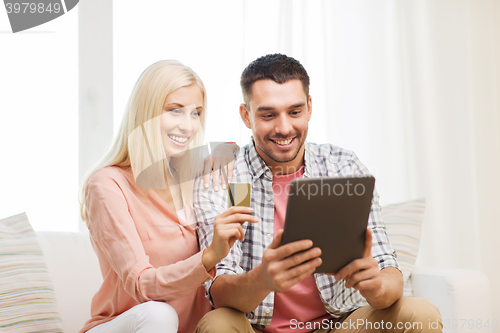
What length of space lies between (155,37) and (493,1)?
1910 millimetres

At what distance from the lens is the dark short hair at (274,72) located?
1440 mm

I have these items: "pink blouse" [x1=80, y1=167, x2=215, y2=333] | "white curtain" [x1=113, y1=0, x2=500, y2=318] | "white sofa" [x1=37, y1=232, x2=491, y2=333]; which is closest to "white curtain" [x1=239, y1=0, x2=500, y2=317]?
"white curtain" [x1=113, y1=0, x2=500, y2=318]

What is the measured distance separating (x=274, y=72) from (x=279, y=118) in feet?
0.56

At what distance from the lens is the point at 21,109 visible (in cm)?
219

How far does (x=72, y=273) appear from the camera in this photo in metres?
1.57

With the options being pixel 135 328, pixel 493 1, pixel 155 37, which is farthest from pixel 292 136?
pixel 493 1

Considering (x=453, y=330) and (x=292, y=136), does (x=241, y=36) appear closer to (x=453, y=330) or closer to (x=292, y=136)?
(x=292, y=136)

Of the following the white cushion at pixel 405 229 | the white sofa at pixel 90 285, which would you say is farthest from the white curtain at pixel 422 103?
the white sofa at pixel 90 285

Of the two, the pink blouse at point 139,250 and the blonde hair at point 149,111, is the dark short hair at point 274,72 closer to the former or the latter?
the blonde hair at point 149,111

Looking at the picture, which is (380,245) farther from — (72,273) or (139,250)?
(72,273)

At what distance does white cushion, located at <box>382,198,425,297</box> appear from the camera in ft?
5.32

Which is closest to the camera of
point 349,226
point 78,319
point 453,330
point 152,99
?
point 349,226

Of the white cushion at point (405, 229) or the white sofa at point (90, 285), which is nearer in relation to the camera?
the white sofa at point (90, 285)

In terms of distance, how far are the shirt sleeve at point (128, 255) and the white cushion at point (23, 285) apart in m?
0.33
